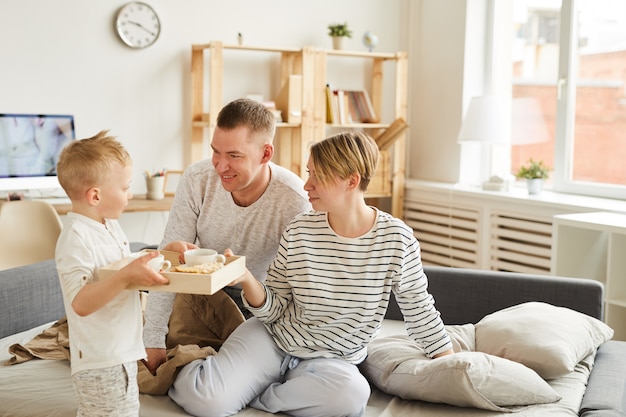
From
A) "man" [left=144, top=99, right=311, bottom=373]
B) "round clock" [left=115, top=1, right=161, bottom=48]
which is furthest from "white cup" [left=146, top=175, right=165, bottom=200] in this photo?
"man" [left=144, top=99, right=311, bottom=373]

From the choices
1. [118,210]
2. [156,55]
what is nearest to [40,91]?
[156,55]

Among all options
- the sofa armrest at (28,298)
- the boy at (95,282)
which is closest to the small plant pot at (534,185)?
the sofa armrest at (28,298)

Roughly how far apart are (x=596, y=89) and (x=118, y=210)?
3.23 metres

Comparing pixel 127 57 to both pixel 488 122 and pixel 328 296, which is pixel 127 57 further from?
pixel 328 296

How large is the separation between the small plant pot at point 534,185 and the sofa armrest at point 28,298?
2.60m

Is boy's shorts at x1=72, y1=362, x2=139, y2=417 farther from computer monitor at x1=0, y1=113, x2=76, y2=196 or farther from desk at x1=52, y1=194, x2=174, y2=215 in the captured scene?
computer monitor at x1=0, y1=113, x2=76, y2=196

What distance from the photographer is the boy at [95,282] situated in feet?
5.73

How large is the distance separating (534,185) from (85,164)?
3.05 m

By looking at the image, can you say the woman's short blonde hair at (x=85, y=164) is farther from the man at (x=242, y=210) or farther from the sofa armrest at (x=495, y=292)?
the sofa armrest at (x=495, y=292)

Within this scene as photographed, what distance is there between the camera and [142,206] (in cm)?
410

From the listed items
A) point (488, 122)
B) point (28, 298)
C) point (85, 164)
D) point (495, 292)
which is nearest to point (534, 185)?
point (488, 122)

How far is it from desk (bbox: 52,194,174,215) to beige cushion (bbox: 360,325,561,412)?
2.22 m

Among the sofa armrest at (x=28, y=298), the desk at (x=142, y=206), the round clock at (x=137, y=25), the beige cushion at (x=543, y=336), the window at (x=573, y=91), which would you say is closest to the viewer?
the beige cushion at (x=543, y=336)

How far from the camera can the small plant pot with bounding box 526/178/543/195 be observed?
14.0 feet
